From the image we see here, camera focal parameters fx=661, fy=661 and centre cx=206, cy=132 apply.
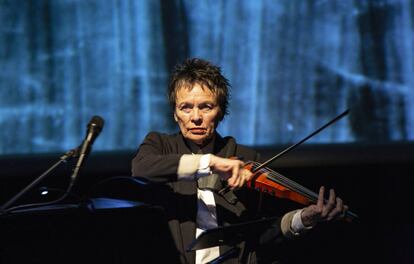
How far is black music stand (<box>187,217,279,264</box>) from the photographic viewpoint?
158cm

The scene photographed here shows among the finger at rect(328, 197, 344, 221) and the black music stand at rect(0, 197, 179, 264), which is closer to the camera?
the black music stand at rect(0, 197, 179, 264)

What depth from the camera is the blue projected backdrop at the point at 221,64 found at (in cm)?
307

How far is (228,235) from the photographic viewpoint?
5.39 feet

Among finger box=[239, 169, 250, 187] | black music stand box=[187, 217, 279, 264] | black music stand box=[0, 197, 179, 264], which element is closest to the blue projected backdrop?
black music stand box=[0, 197, 179, 264]

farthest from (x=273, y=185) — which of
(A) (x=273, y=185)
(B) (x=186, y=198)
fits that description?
(B) (x=186, y=198)

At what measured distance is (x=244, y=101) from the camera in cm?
314

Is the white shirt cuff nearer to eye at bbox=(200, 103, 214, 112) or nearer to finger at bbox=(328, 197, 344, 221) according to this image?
finger at bbox=(328, 197, 344, 221)

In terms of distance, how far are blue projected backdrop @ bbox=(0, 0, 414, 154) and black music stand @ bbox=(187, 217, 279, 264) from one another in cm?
142

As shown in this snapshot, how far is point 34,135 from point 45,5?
0.62 m

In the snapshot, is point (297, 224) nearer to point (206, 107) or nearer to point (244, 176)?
point (244, 176)

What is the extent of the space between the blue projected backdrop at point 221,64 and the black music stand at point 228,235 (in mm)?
1416

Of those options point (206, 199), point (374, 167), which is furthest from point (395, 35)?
point (206, 199)

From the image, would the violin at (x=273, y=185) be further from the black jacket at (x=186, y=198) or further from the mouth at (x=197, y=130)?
the mouth at (x=197, y=130)

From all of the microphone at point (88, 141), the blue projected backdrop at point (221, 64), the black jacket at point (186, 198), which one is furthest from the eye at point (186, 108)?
the blue projected backdrop at point (221, 64)
